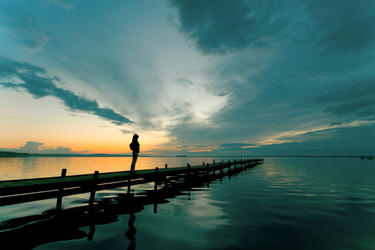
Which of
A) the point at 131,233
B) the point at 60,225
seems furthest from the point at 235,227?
the point at 60,225

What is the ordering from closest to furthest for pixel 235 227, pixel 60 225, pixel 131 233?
pixel 131 233 → pixel 235 227 → pixel 60 225

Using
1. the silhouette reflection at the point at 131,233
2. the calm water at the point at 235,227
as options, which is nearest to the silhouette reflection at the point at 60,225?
the silhouette reflection at the point at 131,233

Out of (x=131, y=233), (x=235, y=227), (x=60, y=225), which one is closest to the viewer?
(x=131, y=233)

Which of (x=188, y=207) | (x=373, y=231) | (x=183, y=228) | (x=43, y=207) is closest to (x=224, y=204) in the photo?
(x=188, y=207)

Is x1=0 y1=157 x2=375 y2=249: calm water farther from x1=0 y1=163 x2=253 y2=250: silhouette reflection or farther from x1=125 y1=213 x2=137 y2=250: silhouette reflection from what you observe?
x1=0 y1=163 x2=253 y2=250: silhouette reflection

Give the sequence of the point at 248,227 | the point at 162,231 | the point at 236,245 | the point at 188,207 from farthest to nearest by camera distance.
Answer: the point at 188,207 < the point at 248,227 < the point at 162,231 < the point at 236,245

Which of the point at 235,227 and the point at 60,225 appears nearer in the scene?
the point at 235,227

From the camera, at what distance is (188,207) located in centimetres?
1160

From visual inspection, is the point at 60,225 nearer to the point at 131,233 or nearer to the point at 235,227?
the point at 131,233

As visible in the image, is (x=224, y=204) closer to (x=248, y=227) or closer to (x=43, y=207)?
(x=248, y=227)

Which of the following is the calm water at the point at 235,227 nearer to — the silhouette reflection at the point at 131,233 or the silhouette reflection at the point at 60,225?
the silhouette reflection at the point at 131,233

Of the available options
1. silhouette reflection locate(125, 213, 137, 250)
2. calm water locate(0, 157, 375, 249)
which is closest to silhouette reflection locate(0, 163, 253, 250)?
silhouette reflection locate(125, 213, 137, 250)

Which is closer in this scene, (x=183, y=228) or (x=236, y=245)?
(x=236, y=245)

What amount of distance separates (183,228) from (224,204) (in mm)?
5332
